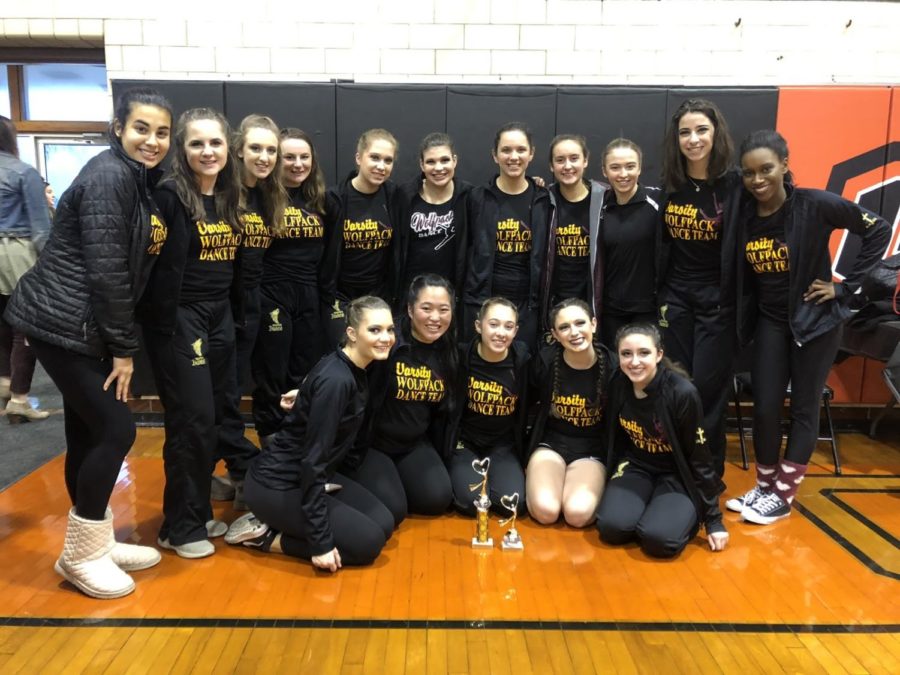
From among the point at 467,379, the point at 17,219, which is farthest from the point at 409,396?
the point at 17,219

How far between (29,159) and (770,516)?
586 cm

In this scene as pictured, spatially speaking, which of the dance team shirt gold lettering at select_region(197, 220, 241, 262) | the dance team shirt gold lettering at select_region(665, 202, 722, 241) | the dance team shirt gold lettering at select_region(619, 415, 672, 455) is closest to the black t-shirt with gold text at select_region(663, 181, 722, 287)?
the dance team shirt gold lettering at select_region(665, 202, 722, 241)

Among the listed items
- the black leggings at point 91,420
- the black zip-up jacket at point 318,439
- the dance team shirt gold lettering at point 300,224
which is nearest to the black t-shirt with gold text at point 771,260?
the black zip-up jacket at point 318,439

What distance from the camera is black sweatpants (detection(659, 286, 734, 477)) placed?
10.8 ft

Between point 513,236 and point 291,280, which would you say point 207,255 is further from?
point 513,236

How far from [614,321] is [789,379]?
0.83 meters

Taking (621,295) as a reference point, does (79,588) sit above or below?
below

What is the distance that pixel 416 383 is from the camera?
3148mm

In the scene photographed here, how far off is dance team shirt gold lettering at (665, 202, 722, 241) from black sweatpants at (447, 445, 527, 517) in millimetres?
1312

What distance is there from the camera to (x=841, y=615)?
2.42 m

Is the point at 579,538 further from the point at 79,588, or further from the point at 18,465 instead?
the point at 18,465

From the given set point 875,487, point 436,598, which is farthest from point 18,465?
point 875,487

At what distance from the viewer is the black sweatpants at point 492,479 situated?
3.18 m

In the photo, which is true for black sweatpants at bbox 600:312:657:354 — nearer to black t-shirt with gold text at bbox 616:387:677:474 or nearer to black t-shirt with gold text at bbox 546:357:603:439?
black t-shirt with gold text at bbox 546:357:603:439
